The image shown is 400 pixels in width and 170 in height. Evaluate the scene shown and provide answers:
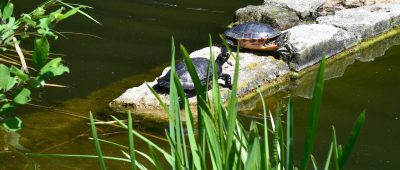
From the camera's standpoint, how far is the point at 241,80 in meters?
4.69

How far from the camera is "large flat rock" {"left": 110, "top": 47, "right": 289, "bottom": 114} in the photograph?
13.7 feet

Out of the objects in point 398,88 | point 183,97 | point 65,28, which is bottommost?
point 398,88

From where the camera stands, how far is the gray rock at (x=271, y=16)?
6273mm

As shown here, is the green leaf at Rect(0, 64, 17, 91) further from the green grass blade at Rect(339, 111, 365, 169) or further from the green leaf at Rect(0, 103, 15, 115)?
the green grass blade at Rect(339, 111, 365, 169)

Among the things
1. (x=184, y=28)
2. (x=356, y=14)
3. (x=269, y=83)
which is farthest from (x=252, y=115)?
(x=356, y=14)

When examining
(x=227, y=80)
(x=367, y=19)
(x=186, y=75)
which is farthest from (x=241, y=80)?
(x=367, y=19)

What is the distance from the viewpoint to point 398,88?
4.91 m

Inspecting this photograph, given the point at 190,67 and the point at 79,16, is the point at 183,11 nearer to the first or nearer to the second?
the point at 79,16

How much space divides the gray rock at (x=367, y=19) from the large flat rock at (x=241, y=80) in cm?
113

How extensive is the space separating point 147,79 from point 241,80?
69 cm

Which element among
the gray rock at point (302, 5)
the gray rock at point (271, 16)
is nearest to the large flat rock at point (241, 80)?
the gray rock at point (271, 16)

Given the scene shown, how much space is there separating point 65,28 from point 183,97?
165 inches

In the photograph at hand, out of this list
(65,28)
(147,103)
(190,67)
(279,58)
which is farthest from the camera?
(65,28)

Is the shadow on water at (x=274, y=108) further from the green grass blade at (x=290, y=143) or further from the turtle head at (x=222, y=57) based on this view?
the green grass blade at (x=290, y=143)
